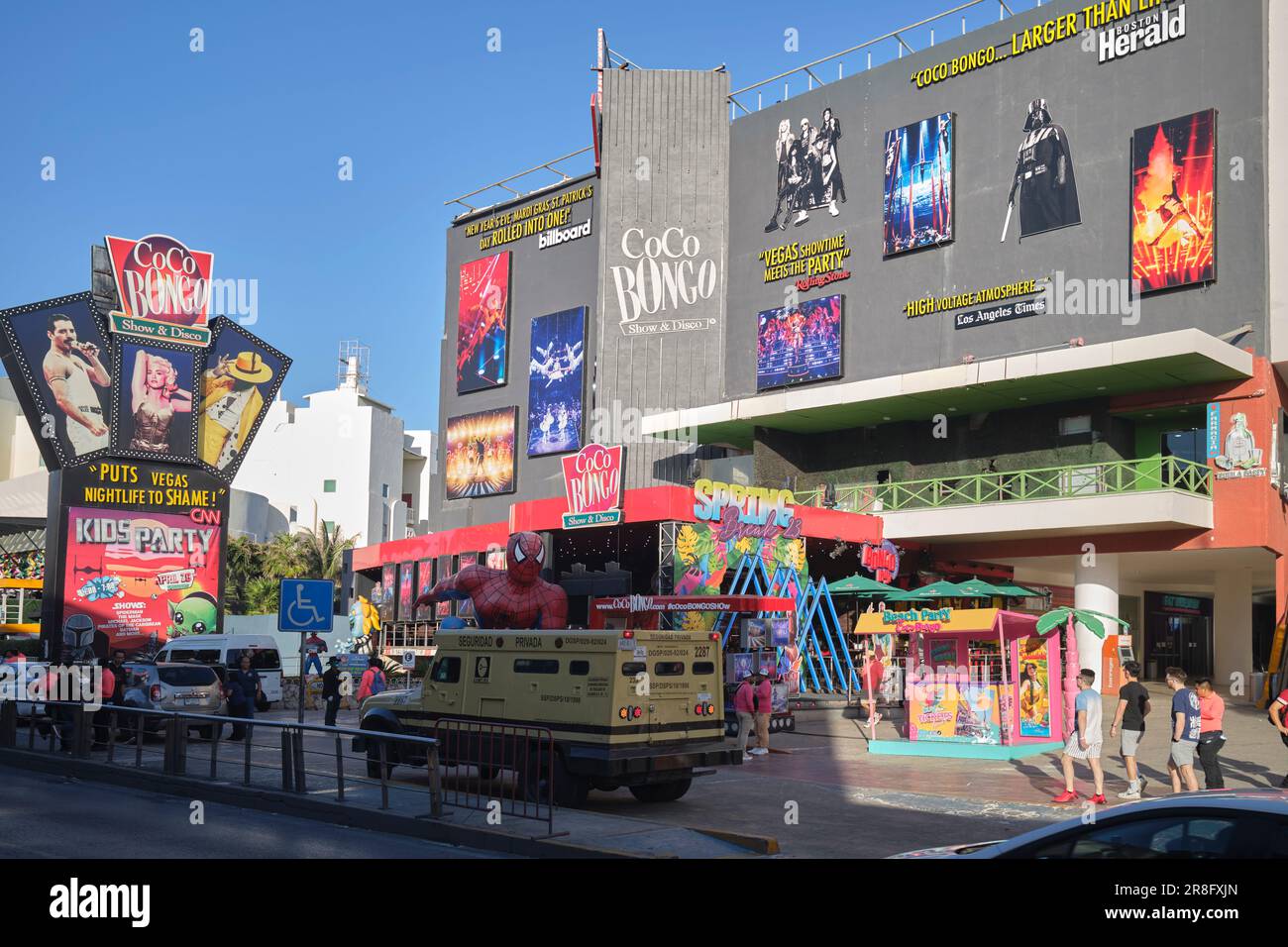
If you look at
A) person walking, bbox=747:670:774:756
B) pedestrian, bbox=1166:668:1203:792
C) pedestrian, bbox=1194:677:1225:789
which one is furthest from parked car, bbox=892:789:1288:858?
person walking, bbox=747:670:774:756

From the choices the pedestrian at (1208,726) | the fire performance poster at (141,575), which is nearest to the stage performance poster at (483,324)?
the fire performance poster at (141,575)

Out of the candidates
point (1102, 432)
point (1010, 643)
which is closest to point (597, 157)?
point (1102, 432)

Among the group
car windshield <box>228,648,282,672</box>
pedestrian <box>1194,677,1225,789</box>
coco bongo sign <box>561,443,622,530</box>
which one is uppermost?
coco bongo sign <box>561,443,622,530</box>

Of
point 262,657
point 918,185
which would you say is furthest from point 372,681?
point 918,185

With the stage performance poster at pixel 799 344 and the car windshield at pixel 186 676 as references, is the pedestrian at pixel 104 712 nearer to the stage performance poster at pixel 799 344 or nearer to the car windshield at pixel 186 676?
the car windshield at pixel 186 676

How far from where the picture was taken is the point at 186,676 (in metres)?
24.4

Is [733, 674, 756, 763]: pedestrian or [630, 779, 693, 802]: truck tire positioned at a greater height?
[733, 674, 756, 763]: pedestrian

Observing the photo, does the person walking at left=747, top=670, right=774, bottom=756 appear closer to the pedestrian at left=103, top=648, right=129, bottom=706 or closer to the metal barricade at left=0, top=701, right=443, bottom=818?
the metal barricade at left=0, top=701, right=443, bottom=818

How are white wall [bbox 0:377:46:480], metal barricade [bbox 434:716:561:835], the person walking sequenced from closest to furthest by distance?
1. metal barricade [bbox 434:716:561:835]
2. the person walking
3. white wall [bbox 0:377:46:480]

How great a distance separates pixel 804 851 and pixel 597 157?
148ft

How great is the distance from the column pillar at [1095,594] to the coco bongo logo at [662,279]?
63.8 ft

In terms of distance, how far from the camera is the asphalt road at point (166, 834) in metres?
11.0

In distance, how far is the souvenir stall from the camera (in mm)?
21078

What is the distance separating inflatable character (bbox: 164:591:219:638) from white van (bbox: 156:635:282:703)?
4.58 m
